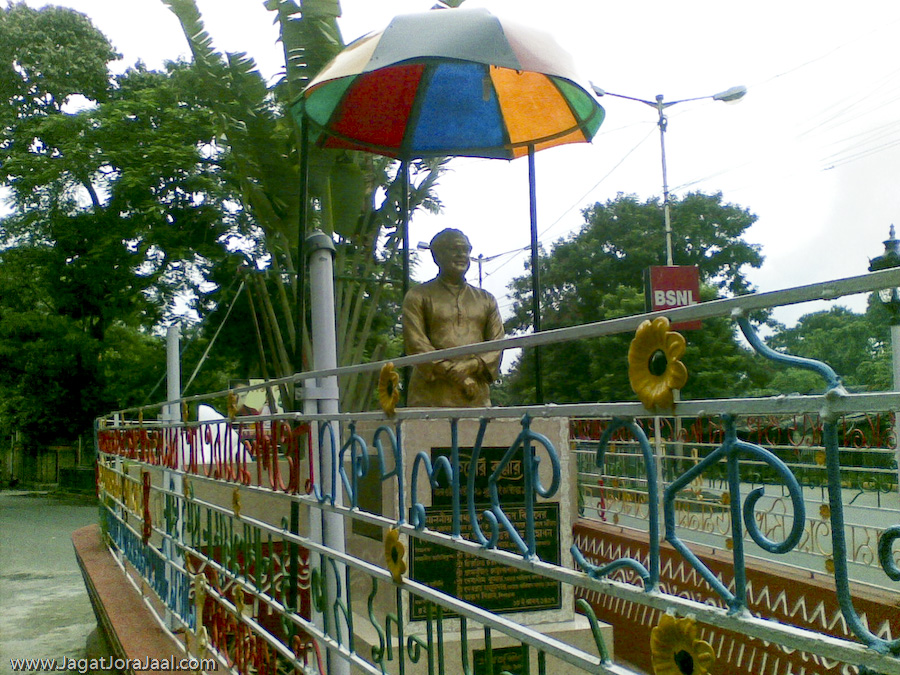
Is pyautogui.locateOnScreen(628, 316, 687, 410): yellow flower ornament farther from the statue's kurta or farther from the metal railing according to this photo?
the statue's kurta

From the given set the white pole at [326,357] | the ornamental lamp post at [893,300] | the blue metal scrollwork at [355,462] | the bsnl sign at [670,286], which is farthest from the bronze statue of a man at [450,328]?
the bsnl sign at [670,286]

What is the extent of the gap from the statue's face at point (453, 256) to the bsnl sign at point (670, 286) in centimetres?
276

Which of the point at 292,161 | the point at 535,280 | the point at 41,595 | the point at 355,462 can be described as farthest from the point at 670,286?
the point at 41,595

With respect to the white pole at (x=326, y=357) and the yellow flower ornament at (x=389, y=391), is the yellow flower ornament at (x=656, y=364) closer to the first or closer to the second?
the yellow flower ornament at (x=389, y=391)

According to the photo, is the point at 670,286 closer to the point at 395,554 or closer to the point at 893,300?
the point at 395,554

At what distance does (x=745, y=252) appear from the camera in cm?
2236

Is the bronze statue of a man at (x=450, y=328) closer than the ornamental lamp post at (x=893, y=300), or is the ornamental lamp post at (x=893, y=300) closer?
the ornamental lamp post at (x=893, y=300)

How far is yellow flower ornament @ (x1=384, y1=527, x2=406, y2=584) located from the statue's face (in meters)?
2.75

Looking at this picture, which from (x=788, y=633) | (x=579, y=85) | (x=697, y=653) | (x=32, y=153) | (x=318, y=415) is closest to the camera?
(x=788, y=633)

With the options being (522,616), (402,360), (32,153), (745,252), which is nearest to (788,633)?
(402,360)

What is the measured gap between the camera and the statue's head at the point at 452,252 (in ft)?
15.3

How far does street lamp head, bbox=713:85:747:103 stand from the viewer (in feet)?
34.8

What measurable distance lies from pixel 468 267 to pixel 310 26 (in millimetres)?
4655

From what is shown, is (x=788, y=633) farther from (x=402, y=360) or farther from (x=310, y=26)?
(x=310, y=26)
